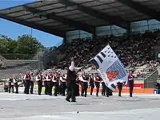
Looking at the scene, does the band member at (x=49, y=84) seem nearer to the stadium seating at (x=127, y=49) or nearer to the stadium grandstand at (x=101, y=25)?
the stadium grandstand at (x=101, y=25)

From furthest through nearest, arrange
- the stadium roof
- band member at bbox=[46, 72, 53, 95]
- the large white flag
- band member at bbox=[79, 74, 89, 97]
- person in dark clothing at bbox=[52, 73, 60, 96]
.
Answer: the stadium roof, band member at bbox=[46, 72, 53, 95], person in dark clothing at bbox=[52, 73, 60, 96], band member at bbox=[79, 74, 89, 97], the large white flag

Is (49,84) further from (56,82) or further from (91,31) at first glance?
(91,31)

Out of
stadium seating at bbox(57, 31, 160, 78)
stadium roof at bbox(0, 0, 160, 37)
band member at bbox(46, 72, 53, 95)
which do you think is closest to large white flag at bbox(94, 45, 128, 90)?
band member at bbox(46, 72, 53, 95)

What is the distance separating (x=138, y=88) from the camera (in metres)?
42.7

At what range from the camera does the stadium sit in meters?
59.1

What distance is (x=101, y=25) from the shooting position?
7225 centimetres

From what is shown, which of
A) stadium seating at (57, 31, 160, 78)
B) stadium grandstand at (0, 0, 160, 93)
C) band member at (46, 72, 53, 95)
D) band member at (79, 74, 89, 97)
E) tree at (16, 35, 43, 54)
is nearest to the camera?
band member at (79, 74, 89, 97)

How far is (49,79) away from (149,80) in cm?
1494

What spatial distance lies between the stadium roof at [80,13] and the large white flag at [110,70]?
104 ft

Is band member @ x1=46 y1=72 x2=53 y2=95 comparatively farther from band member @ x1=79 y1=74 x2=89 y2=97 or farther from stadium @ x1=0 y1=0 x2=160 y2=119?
stadium @ x1=0 y1=0 x2=160 y2=119

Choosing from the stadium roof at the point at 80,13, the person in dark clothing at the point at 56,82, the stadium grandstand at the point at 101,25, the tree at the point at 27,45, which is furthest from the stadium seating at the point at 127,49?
the tree at the point at 27,45

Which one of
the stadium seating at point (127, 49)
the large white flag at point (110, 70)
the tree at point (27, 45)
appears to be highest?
the tree at point (27, 45)

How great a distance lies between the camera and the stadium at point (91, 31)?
59094 millimetres

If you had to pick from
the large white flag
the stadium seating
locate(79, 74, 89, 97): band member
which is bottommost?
locate(79, 74, 89, 97): band member
